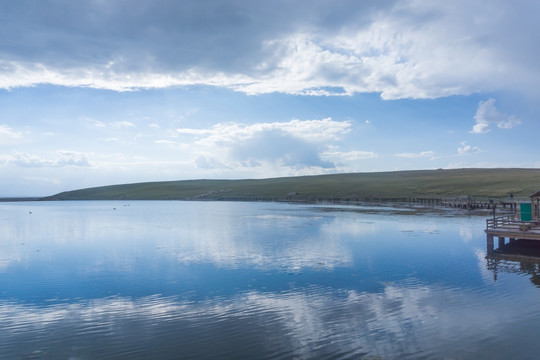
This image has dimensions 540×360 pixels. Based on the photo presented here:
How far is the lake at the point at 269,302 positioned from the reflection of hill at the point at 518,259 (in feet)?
0.74

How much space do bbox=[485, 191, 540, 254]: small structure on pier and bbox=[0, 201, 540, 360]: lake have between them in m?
2.25

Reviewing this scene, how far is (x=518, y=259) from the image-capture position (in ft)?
89.7

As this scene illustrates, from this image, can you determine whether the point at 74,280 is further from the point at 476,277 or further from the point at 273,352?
the point at 476,277

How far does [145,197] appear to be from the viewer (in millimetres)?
193500

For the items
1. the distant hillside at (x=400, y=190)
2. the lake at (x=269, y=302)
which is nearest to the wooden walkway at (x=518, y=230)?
the lake at (x=269, y=302)

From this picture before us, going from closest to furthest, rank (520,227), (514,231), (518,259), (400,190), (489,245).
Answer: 1. (518,259)
2. (520,227)
3. (514,231)
4. (489,245)
5. (400,190)

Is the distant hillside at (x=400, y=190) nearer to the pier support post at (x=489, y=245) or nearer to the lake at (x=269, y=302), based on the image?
the pier support post at (x=489, y=245)

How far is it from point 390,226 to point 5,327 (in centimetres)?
4232

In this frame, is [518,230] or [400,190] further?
[400,190]

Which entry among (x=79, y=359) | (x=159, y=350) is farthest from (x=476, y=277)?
(x=79, y=359)

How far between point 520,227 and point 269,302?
22.0 meters

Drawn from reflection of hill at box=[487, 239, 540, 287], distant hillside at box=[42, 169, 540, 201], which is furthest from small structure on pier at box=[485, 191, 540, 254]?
distant hillside at box=[42, 169, 540, 201]

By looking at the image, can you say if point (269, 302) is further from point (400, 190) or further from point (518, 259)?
point (400, 190)

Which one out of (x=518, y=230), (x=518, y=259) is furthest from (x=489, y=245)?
(x=518, y=259)
